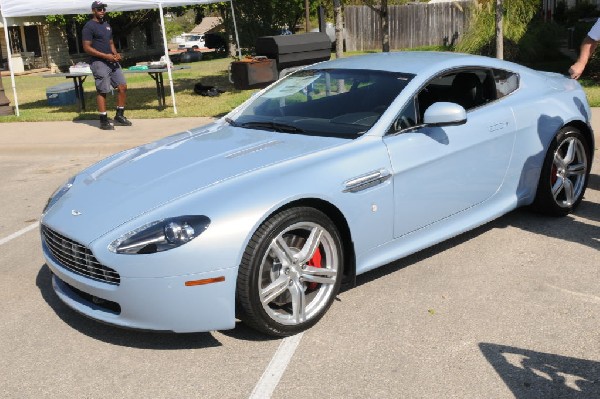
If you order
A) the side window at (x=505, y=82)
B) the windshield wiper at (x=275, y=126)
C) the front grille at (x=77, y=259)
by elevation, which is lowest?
the front grille at (x=77, y=259)

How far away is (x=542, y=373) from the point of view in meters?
3.53

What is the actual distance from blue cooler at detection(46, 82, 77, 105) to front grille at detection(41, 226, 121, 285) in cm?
1298

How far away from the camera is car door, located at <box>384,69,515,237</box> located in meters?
4.54

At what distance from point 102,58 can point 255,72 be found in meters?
3.38

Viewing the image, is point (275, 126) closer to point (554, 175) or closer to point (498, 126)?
point (498, 126)

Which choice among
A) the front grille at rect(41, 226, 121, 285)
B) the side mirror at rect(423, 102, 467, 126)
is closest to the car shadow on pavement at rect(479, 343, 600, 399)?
the side mirror at rect(423, 102, 467, 126)

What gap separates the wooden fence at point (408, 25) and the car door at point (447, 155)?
23926mm

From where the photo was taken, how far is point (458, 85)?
5.34m

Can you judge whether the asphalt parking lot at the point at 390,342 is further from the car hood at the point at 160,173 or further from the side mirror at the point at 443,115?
the side mirror at the point at 443,115

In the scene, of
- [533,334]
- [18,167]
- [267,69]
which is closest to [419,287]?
[533,334]

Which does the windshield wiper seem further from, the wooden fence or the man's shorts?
the wooden fence

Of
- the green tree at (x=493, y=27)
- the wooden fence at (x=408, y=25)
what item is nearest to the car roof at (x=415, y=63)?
the green tree at (x=493, y=27)

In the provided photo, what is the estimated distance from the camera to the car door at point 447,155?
454cm

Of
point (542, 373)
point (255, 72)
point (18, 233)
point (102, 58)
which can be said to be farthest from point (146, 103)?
point (542, 373)
